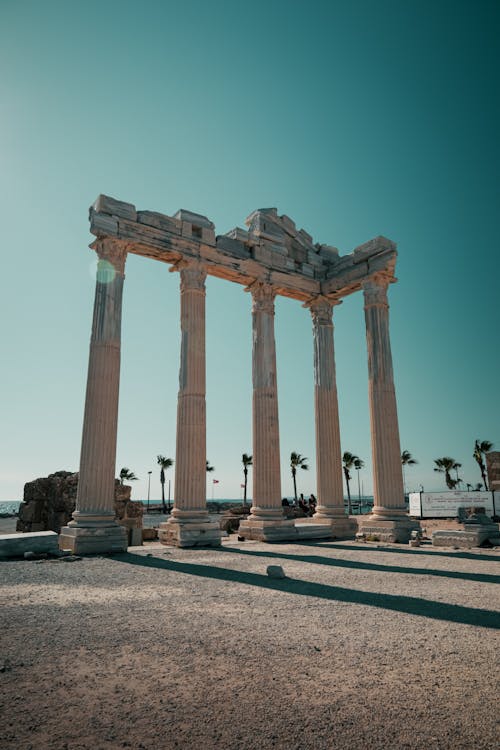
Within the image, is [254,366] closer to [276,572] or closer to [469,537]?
[469,537]

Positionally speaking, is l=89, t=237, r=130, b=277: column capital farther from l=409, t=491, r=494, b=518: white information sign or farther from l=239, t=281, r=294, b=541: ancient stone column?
l=409, t=491, r=494, b=518: white information sign

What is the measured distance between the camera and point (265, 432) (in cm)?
2144

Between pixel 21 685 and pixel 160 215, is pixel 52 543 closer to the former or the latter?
pixel 21 685

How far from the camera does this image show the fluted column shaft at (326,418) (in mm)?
23000

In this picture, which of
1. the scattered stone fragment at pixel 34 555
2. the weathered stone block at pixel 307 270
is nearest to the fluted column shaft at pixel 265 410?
the weathered stone block at pixel 307 270

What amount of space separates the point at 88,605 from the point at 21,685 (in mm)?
3397

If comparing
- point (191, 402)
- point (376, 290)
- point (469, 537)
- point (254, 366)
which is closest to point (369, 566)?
point (469, 537)

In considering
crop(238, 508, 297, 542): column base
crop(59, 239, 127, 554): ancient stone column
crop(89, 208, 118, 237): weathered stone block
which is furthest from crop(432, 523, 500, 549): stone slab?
crop(89, 208, 118, 237): weathered stone block

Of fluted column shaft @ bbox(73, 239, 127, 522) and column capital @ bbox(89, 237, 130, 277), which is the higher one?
column capital @ bbox(89, 237, 130, 277)

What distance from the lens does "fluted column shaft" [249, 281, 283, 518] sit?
20.8 metres

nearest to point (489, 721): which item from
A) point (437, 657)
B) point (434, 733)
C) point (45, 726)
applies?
point (434, 733)

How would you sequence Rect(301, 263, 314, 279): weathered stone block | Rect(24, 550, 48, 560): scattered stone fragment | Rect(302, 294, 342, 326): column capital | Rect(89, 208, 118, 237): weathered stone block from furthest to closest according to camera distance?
Rect(302, 294, 342, 326): column capital, Rect(301, 263, 314, 279): weathered stone block, Rect(89, 208, 118, 237): weathered stone block, Rect(24, 550, 48, 560): scattered stone fragment

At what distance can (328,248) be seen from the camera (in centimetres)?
2594

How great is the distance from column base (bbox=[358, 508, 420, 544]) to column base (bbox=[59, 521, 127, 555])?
10.4 metres
